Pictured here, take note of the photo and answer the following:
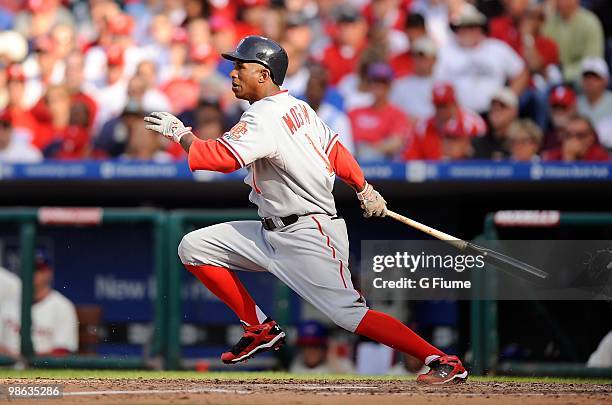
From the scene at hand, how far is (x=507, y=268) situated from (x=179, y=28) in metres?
5.17

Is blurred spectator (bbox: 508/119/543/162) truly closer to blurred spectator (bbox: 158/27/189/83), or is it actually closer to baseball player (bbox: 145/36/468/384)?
blurred spectator (bbox: 158/27/189/83)

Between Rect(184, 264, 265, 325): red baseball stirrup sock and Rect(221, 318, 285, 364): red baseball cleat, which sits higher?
Rect(184, 264, 265, 325): red baseball stirrup sock

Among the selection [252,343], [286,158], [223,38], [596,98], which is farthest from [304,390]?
[223,38]

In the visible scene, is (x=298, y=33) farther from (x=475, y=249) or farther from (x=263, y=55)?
(x=263, y=55)

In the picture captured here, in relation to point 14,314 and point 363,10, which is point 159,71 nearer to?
point 363,10

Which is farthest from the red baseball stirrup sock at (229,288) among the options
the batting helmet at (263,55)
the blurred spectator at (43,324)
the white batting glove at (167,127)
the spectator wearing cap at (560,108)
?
the spectator wearing cap at (560,108)

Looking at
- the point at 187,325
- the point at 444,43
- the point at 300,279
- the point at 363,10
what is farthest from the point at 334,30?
the point at 300,279

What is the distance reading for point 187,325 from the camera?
8.39 m

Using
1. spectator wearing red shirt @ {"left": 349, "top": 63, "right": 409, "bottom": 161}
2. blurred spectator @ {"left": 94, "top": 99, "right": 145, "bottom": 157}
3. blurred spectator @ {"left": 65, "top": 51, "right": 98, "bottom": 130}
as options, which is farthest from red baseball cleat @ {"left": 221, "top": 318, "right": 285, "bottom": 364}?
blurred spectator @ {"left": 65, "top": 51, "right": 98, "bottom": 130}

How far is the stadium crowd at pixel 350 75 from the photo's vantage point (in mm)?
9117

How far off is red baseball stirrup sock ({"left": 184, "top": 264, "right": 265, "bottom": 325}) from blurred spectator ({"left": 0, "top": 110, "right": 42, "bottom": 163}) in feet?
13.3

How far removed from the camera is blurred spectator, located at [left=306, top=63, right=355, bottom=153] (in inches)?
366

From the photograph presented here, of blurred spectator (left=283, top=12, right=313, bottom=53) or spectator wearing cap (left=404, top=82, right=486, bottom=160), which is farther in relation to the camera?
blurred spectator (left=283, top=12, right=313, bottom=53)

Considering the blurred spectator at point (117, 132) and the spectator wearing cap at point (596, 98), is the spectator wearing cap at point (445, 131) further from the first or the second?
the blurred spectator at point (117, 132)
